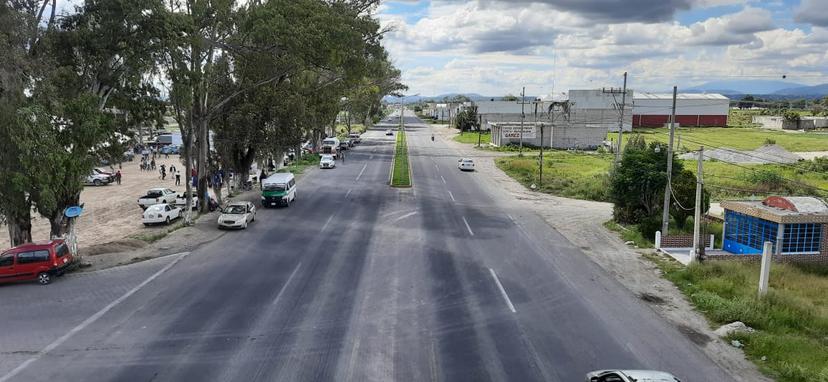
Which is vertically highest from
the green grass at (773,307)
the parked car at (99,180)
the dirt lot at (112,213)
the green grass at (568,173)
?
the green grass at (773,307)

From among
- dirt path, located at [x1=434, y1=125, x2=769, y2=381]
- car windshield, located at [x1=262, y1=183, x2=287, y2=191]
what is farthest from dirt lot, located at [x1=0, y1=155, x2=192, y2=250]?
dirt path, located at [x1=434, y1=125, x2=769, y2=381]

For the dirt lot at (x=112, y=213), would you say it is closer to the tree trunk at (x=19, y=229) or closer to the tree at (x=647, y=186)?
the tree trunk at (x=19, y=229)

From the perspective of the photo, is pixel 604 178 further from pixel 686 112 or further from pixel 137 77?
pixel 686 112

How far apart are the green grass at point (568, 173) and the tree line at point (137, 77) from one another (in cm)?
1801

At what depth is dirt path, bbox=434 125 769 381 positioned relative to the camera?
15.4 metres

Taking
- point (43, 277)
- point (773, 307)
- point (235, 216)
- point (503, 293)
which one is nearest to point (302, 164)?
point (235, 216)

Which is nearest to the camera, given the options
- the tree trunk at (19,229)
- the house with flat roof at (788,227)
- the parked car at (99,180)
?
the tree trunk at (19,229)

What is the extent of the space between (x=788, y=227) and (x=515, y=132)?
63.7 metres

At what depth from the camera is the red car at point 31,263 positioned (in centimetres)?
2080

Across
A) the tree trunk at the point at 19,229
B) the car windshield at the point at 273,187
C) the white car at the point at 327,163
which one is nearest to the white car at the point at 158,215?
the car windshield at the point at 273,187

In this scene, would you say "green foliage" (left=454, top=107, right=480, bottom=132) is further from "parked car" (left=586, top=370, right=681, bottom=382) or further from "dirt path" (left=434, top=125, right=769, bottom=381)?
"parked car" (left=586, top=370, right=681, bottom=382)

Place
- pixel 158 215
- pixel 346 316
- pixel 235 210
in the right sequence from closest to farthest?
pixel 346 316 → pixel 235 210 → pixel 158 215

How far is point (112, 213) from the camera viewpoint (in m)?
41.6

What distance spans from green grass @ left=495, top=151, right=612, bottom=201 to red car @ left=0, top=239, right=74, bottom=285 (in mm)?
27484
